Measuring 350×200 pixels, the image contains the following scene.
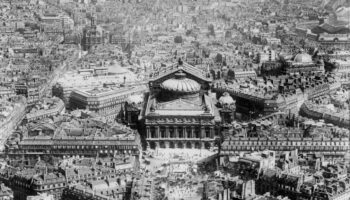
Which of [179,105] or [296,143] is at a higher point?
[179,105]

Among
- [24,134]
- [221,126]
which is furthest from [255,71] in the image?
[24,134]

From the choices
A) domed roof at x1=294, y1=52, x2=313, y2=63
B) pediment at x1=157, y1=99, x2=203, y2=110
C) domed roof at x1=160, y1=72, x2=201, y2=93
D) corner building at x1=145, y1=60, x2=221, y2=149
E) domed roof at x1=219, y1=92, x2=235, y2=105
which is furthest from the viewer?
domed roof at x1=294, y1=52, x2=313, y2=63

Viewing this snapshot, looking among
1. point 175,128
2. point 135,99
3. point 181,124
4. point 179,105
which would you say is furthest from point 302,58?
point 175,128

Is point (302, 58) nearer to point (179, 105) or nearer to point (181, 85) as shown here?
point (181, 85)

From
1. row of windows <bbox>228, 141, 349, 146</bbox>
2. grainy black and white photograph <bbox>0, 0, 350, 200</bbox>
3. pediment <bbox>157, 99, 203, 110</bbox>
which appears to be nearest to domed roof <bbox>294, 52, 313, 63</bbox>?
grainy black and white photograph <bbox>0, 0, 350, 200</bbox>

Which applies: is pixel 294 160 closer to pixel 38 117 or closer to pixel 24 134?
pixel 24 134

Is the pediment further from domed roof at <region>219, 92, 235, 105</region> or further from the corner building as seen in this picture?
domed roof at <region>219, 92, 235, 105</region>
